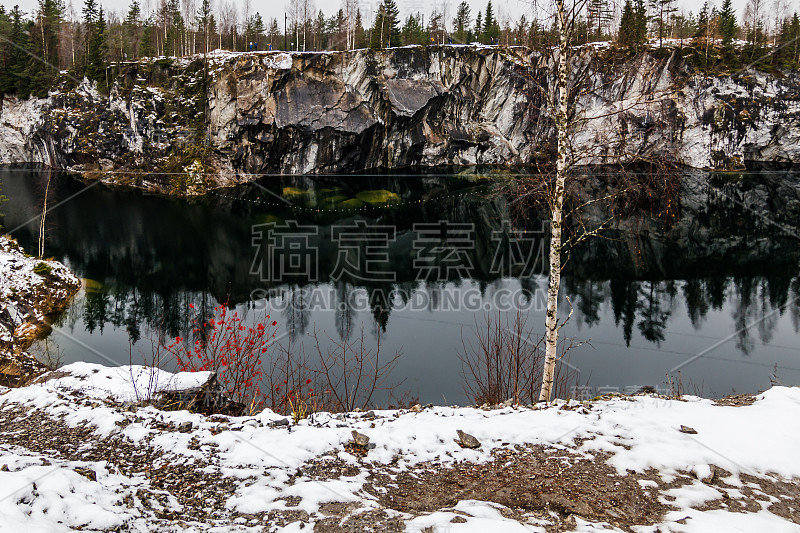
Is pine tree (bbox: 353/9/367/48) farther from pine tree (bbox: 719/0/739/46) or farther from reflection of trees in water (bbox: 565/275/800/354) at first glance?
reflection of trees in water (bbox: 565/275/800/354)

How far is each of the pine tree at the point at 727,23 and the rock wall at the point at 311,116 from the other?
172 inches

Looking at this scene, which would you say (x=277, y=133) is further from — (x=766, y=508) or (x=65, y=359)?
(x=766, y=508)

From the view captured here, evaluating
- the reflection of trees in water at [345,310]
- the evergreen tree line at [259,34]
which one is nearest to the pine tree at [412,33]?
the evergreen tree line at [259,34]

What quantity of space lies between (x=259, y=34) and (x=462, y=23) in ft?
81.8

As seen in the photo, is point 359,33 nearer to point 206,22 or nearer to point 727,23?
point 206,22

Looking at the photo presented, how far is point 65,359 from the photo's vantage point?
15.4m

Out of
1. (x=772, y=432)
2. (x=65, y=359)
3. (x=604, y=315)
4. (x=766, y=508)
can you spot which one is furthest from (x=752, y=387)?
(x=65, y=359)

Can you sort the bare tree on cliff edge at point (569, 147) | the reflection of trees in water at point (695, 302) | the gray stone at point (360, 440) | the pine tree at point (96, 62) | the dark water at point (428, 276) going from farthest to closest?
the pine tree at point (96, 62), the reflection of trees in water at point (695, 302), the dark water at point (428, 276), the bare tree on cliff edge at point (569, 147), the gray stone at point (360, 440)

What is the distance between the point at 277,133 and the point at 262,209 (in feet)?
40.5

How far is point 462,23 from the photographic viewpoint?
64125 mm

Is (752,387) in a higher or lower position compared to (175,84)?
lower

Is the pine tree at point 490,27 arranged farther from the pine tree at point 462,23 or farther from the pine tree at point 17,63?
the pine tree at point 17,63

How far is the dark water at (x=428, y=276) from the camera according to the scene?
50.6 feet

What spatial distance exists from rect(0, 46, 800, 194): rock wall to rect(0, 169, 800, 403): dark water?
670 centimetres
